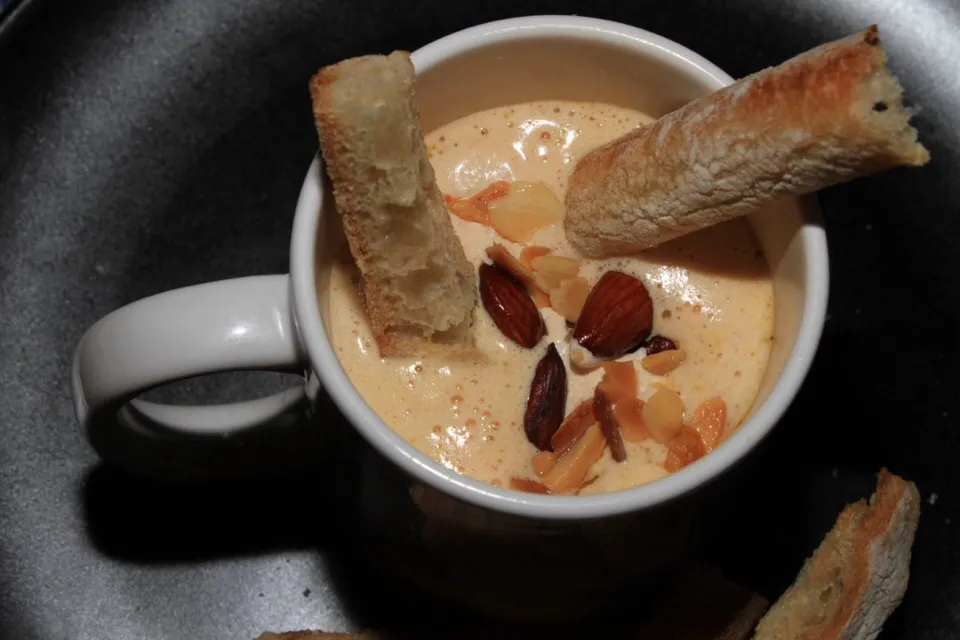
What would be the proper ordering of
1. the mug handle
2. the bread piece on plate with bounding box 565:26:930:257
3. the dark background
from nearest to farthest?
the bread piece on plate with bounding box 565:26:930:257 < the mug handle < the dark background

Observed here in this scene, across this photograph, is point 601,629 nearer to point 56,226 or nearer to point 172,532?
point 172,532

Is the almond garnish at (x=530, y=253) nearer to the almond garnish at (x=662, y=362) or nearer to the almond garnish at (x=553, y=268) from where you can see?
the almond garnish at (x=553, y=268)

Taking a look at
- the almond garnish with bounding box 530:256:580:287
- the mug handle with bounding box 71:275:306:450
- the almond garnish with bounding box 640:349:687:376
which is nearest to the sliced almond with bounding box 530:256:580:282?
the almond garnish with bounding box 530:256:580:287

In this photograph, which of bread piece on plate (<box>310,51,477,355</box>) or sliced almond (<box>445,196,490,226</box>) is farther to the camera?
sliced almond (<box>445,196,490,226</box>)

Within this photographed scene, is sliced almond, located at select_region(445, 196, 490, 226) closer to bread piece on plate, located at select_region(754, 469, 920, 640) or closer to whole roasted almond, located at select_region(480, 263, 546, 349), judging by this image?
whole roasted almond, located at select_region(480, 263, 546, 349)

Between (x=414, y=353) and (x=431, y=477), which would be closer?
(x=431, y=477)

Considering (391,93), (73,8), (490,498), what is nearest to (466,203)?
(391,93)

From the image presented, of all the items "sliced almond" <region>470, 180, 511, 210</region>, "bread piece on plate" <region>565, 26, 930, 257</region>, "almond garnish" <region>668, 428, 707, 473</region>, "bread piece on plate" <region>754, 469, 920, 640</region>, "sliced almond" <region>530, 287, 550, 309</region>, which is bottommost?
"bread piece on plate" <region>754, 469, 920, 640</region>
